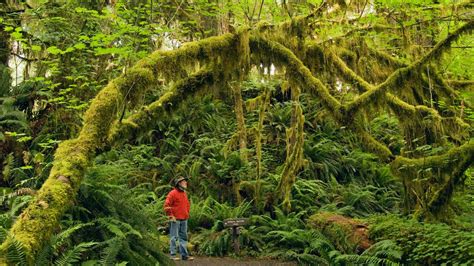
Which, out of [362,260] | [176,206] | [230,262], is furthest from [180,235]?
[362,260]

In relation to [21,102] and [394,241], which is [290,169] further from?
[21,102]

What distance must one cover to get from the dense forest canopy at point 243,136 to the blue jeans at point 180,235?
737 millimetres

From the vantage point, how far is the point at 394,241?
24.9 feet

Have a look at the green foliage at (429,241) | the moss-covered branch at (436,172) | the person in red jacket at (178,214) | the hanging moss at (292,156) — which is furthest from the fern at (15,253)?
the hanging moss at (292,156)

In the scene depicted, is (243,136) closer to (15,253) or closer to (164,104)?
(164,104)

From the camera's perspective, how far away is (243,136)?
41.1 feet

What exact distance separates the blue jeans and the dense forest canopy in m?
0.74

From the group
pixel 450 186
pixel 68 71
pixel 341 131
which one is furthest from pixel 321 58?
pixel 341 131

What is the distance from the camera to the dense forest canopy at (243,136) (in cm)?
585

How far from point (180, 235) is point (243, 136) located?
4.49 meters

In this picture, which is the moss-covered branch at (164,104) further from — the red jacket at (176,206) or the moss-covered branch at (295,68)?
the red jacket at (176,206)

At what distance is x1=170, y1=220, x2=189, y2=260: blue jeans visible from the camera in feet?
28.0

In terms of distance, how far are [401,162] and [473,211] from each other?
268 centimetres

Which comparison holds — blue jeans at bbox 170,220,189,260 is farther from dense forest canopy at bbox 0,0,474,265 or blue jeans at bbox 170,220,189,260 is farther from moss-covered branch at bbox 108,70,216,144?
moss-covered branch at bbox 108,70,216,144
